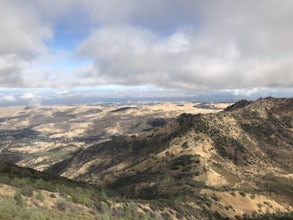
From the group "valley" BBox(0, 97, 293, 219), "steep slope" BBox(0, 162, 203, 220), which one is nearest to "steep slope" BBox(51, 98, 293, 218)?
"valley" BBox(0, 97, 293, 219)

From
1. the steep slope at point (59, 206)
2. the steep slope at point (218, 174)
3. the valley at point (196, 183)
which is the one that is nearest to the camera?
the steep slope at point (59, 206)

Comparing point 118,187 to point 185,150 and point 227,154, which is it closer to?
point 185,150

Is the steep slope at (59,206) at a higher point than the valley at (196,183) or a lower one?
higher

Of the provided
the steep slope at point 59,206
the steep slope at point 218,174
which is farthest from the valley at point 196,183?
the steep slope at point 59,206

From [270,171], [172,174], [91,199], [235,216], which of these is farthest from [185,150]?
[91,199]

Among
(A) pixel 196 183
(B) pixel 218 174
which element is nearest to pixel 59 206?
(A) pixel 196 183

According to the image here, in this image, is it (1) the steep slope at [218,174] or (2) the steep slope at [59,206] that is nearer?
(2) the steep slope at [59,206]

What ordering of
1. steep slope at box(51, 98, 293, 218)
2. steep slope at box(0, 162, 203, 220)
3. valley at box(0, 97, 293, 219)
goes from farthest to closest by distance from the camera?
steep slope at box(51, 98, 293, 218) < valley at box(0, 97, 293, 219) < steep slope at box(0, 162, 203, 220)

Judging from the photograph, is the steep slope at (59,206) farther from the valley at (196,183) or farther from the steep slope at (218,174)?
the steep slope at (218,174)

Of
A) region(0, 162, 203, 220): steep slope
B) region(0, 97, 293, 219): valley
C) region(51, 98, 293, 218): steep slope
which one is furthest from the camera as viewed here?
region(51, 98, 293, 218): steep slope

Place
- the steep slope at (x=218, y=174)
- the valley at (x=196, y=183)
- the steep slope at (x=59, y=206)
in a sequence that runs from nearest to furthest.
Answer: the steep slope at (x=59, y=206), the valley at (x=196, y=183), the steep slope at (x=218, y=174)

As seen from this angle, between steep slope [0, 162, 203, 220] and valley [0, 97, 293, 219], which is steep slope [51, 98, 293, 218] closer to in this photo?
valley [0, 97, 293, 219]
